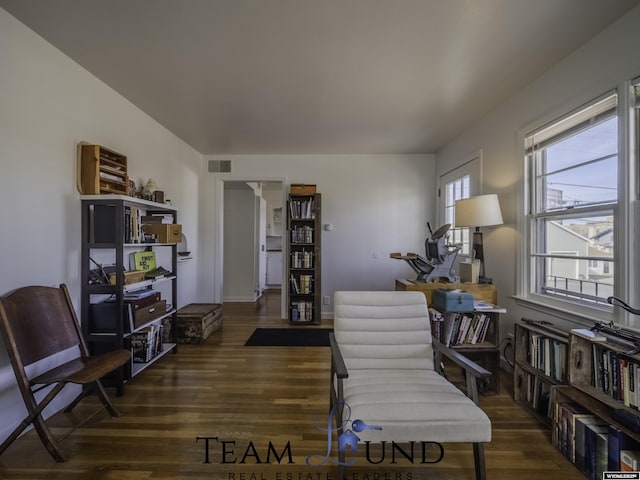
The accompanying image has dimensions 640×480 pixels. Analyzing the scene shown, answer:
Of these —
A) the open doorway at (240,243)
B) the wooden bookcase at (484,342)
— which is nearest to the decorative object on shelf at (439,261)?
the wooden bookcase at (484,342)

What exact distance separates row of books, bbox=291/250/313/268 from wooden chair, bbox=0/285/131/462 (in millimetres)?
2460

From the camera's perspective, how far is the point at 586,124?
1.98 m

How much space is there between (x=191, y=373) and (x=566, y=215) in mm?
3338

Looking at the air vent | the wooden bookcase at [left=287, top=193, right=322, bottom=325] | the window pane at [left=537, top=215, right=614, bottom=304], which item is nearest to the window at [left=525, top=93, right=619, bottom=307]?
the window pane at [left=537, top=215, right=614, bottom=304]

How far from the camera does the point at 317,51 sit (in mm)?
2006

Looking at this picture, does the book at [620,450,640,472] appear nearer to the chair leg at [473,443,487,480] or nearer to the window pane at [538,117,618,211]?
the chair leg at [473,443,487,480]

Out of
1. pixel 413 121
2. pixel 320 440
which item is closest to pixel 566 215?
pixel 413 121

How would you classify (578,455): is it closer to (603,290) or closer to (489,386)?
(489,386)

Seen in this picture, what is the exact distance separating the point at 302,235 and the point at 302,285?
0.73 meters

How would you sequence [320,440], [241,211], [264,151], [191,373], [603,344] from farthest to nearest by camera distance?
[241,211] < [264,151] < [191,373] < [320,440] < [603,344]

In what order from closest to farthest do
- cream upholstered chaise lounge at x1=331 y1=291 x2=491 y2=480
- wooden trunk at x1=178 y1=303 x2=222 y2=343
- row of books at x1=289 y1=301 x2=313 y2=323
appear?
cream upholstered chaise lounge at x1=331 y1=291 x2=491 y2=480 < wooden trunk at x1=178 y1=303 x2=222 y2=343 < row of books at x1=289 y1=301 x2=313 y2=323

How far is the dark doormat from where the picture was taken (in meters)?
3.34

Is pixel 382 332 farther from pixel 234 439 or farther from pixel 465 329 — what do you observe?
pixel 234 439

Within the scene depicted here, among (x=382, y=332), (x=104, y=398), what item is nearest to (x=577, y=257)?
(x=382, y=332)
